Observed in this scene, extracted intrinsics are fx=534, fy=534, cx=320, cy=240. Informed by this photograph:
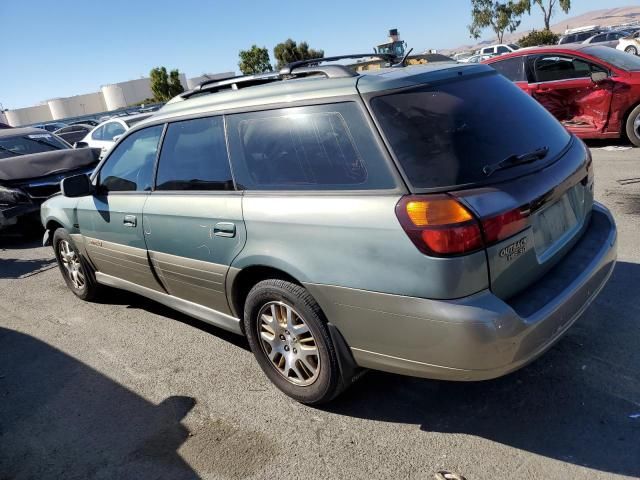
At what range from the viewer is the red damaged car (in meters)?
8.19

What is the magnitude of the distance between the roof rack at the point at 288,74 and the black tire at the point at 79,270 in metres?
1.99

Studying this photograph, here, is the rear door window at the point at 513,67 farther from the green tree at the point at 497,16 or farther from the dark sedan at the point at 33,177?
the green tree at the point at 497,16

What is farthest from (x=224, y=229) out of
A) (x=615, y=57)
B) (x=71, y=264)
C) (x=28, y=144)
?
(x=28, y=144)

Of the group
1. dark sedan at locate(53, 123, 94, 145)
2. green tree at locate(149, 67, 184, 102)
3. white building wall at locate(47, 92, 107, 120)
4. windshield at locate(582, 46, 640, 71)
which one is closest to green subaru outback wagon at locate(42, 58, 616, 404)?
windshield at locate(582, 46, 640, 71)

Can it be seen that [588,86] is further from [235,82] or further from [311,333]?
[311,333]

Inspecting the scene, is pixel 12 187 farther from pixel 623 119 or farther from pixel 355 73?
pixel 623 119

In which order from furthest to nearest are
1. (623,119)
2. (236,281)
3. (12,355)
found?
(623,119), (12,355), (236,281)

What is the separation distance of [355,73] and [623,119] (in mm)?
7132

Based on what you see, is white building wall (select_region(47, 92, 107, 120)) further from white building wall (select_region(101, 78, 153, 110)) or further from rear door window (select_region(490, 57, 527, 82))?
rear door window (select_region(490, 57, 527, 82))

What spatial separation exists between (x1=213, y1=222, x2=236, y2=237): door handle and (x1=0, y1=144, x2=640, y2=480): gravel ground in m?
1.01

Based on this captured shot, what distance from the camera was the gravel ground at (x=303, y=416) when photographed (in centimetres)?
258

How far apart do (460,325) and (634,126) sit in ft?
24.8

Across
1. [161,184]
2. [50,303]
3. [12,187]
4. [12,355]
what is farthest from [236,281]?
[12,187]

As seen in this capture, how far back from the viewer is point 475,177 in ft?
8.06
